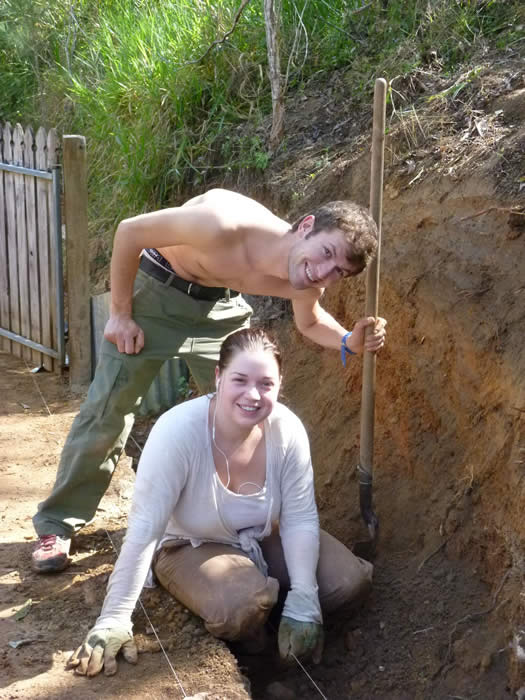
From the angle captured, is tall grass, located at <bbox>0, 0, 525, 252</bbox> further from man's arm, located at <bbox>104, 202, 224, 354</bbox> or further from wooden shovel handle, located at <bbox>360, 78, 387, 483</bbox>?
man's arm, located at <bbox>104, 202, 224, 354</bbox>

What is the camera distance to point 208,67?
21.2 feet

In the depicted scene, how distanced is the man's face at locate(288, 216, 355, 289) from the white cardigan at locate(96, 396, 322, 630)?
53 cm

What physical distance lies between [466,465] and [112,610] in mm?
1533

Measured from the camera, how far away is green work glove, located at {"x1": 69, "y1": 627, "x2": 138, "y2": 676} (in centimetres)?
274

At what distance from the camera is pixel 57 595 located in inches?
133

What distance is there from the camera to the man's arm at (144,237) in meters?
3.04

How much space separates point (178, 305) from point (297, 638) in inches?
55.5

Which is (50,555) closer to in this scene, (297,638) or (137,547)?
(137,547)

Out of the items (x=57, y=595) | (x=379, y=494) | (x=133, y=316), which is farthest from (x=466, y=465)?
(x=57, y=595)

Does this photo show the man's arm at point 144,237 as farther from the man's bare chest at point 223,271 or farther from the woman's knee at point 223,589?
the woman's knee at point 223,589

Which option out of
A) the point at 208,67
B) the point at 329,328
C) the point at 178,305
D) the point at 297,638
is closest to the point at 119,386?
the point at 178,305

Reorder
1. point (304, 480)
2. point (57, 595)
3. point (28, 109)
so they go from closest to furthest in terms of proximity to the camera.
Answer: point (304, 480), point (57, 595), point (28, 109)

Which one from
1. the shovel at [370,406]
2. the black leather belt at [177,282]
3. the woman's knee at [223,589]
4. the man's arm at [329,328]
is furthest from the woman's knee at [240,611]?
the black leather belt at [177,282]

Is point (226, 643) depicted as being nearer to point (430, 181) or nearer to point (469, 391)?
point (469, 391)
